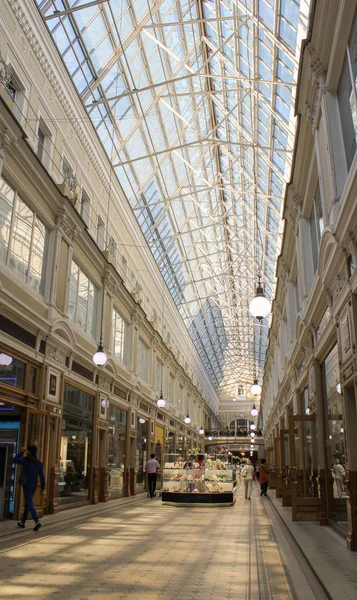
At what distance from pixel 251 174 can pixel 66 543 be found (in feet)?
70.7

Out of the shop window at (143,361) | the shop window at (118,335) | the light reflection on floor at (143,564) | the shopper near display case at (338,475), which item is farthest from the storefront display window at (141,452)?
the shopper near display case at (338,475)

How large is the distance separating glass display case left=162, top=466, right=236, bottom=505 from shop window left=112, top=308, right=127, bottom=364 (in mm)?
4497

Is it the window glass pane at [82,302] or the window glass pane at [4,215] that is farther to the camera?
the window glass pane at [82,302]

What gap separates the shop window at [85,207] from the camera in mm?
15281

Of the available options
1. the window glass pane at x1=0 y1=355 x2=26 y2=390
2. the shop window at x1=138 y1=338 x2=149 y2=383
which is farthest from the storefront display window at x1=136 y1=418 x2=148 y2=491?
the window glass pane at x1=0 y1=355 x2=26 y2=390

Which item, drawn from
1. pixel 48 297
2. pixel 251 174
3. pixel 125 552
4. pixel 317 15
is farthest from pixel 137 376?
pixel 317 15

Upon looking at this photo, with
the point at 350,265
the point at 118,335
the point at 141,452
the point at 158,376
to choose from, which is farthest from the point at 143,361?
the point at 350,265

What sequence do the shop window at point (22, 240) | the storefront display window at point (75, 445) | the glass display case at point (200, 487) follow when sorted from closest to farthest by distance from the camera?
the shop window at point (22, 240) → the storefront display window at point (75, 445) → the glass display case at point (200, 487)

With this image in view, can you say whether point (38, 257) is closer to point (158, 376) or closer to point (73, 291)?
point (73, 291)

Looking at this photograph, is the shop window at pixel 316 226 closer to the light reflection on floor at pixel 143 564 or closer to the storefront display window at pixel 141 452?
the light reflection on floor at pixel 143 564

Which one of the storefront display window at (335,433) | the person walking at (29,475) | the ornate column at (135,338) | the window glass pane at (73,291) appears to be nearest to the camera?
the storefront display window at (335,433)

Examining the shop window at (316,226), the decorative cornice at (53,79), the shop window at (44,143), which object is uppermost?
the decorative cornice at (53,79)

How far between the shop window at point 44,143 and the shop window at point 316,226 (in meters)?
6.00

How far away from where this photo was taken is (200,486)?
54.9ft
